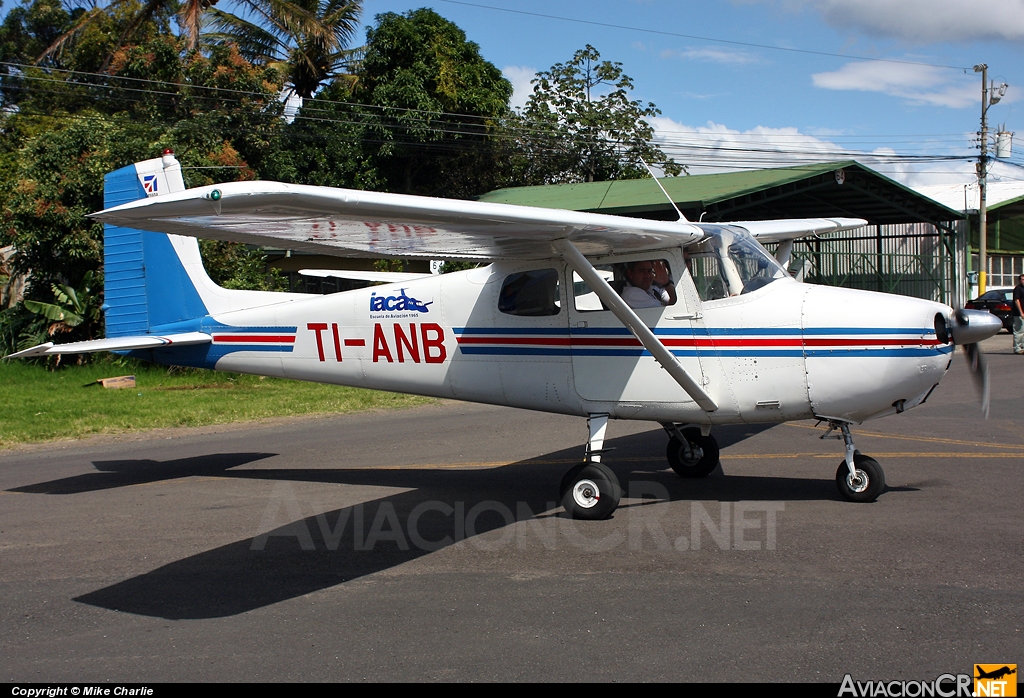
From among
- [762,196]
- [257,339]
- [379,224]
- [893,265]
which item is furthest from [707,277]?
[893,265]

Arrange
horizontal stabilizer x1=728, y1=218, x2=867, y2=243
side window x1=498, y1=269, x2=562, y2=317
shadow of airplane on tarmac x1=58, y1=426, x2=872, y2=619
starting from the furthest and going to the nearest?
horizontal stabilizer x1=728, y1=218, x2=867, y2=243, side window x1=498, y1=269, x2=562, y2=317, shadow of airplane on tarmac x1=58, y1=426, x2=872, y2=619

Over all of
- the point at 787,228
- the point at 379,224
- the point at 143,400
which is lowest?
the point at 143,400

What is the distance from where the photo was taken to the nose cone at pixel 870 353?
648cm

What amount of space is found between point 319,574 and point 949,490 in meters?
5.16

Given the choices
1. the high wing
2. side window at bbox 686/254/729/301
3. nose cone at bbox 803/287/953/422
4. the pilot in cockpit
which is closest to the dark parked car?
nose cone at bbox 803/287/953/422

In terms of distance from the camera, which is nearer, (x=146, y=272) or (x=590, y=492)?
(x=590, y=492)

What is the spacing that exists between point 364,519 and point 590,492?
1.80 metres

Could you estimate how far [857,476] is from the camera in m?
6.93

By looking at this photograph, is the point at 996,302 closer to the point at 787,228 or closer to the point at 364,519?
the point at 787,228

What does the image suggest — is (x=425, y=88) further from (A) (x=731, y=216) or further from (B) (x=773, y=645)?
(B) (x=773, y=645)

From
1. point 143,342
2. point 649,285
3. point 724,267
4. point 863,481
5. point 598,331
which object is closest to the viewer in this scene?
point 863,481

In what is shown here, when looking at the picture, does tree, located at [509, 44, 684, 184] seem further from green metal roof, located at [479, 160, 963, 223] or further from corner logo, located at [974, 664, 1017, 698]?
corner logo, located at [974, 664, 1017, 698]

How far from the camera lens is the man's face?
7152mm

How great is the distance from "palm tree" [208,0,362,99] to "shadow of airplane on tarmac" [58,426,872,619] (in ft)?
79.4
